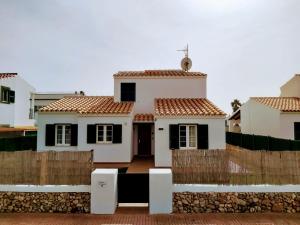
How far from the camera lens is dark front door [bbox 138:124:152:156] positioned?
75.2 feet

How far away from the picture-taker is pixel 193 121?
18.5 m

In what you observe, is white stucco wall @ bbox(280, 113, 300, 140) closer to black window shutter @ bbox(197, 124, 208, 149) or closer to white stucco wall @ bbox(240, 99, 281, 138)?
white stucco wall @ bbox(240, 99, 281, 138)

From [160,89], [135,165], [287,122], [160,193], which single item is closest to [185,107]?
[160,89]

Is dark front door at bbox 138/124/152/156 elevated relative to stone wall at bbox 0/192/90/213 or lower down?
elevated

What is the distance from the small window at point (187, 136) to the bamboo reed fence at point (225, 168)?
761cm

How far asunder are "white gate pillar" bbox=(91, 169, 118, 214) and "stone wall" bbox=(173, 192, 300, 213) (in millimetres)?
2605

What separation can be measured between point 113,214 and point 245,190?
557 centimetres

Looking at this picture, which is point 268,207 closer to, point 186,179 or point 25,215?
point 186,179

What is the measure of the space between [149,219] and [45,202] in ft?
14.7

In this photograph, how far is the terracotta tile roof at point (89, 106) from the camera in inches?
796

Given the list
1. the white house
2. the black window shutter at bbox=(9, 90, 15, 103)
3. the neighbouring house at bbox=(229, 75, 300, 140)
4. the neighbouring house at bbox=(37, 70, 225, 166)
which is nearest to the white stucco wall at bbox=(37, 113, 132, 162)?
the neighbouring house at bbox=(37, 70, 225, 166)

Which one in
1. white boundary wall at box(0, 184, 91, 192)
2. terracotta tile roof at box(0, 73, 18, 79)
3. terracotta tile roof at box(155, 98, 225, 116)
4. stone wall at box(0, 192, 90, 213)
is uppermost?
terracotta tile roof at box(0, 73, 18, 79)

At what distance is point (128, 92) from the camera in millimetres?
23812

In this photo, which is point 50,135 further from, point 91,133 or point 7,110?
point 7,110
